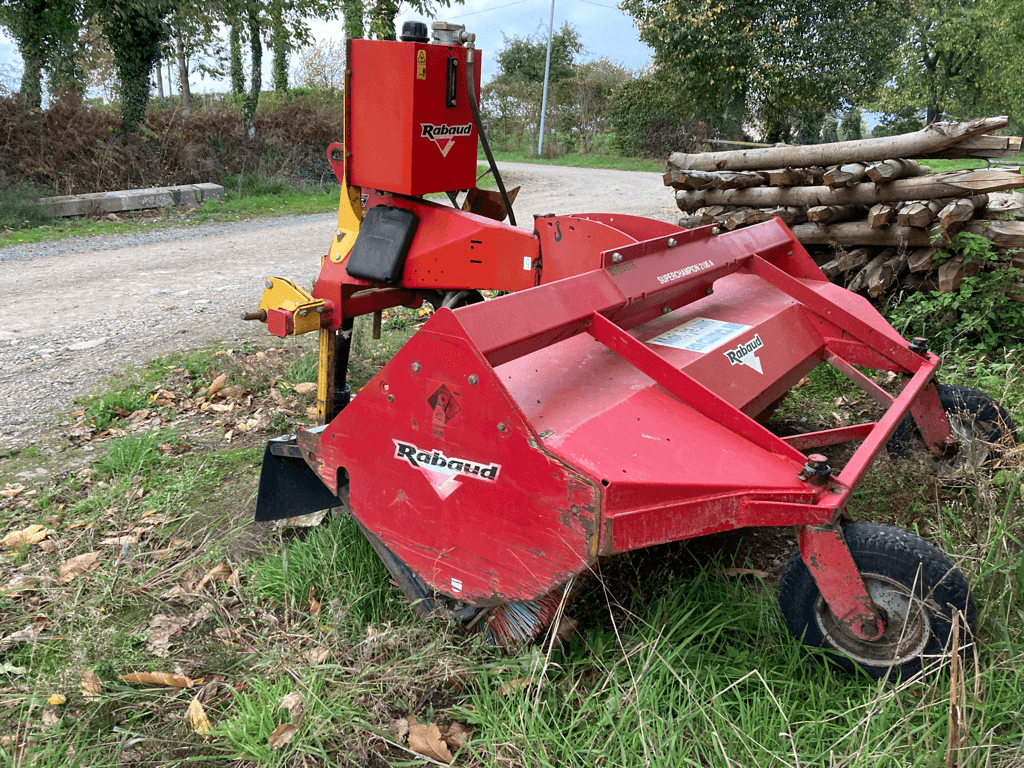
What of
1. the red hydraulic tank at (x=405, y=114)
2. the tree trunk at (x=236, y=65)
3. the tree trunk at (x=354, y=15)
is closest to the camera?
the red hydraulic tank at (x=405, y=114)

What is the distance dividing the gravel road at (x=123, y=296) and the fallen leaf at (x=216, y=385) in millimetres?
737

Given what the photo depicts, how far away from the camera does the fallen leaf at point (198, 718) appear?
2125 mm

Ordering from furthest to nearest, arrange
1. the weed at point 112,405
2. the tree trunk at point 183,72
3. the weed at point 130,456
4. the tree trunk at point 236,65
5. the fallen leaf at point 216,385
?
1. the tree trunk at point 236,65
2. the tree trunk at point 183,72
3. the fallen leaf at point 216,385
4. the weed at point 112,405
5. the weed at point 130,456

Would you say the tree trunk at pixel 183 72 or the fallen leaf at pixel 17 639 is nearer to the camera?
the fallen leaf at pixel 17 639

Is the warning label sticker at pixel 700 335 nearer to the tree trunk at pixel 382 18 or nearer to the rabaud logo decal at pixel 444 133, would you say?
Answer: the rabaud logo decal at pixel 444 133

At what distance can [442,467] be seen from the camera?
7.14ft

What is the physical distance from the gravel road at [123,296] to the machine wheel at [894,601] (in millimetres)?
3761

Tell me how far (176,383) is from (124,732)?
298cm

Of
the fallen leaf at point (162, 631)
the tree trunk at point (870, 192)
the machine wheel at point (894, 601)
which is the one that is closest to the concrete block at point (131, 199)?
the tree trunk at point (870, 192)

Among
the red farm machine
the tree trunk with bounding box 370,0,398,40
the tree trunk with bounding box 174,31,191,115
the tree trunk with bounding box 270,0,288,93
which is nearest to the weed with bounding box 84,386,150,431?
the red farm machine

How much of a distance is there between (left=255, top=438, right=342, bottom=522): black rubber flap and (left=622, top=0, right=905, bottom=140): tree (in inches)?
794

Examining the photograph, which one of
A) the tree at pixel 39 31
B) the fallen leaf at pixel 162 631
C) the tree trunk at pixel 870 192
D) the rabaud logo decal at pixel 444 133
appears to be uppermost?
the tree at pixel 39 31

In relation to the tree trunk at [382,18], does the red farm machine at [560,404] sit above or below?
below

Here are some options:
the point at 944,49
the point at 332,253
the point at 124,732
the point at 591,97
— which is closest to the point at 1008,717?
the point at 124,732
